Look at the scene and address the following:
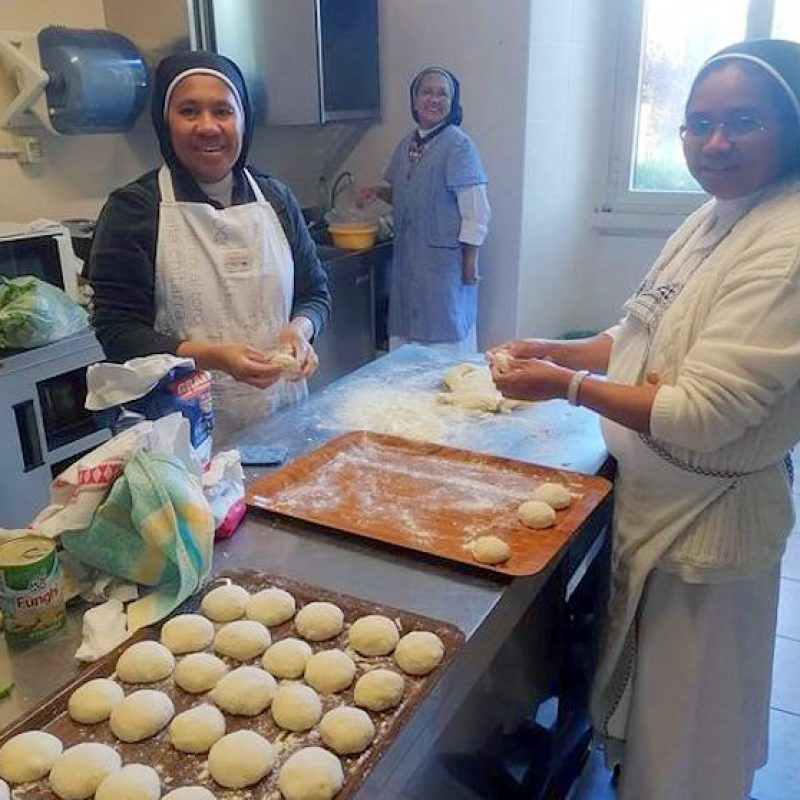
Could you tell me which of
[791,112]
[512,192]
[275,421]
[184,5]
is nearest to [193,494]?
[275,421]

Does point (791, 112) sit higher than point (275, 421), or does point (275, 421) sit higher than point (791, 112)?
point (791, 112)

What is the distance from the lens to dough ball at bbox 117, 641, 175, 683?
784mm

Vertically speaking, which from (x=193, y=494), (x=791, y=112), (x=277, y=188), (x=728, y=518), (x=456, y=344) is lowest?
(x=456, y=344)

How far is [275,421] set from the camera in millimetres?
1479

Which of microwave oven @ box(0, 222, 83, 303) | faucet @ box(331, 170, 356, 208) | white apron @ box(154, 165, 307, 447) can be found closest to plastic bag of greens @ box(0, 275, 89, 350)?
microwave oven @ box(0, 222, 83, 303)

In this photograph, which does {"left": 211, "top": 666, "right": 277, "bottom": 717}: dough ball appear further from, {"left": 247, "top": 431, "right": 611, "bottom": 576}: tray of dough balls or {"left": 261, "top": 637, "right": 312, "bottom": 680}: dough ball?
{"left": 247, "top": 431, "right": 611, "bottom": 576}: tray of dough balls

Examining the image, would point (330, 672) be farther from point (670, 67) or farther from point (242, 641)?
point (670, 67)

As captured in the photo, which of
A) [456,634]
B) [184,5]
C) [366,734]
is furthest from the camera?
[184,5]

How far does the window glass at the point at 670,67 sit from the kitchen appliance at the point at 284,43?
4.25 feet

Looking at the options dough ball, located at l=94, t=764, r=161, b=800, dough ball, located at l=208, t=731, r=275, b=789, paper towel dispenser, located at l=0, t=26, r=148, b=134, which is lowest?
dough ball, located at l=208, t=731, r=275, b=789

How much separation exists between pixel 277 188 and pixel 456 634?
116cm

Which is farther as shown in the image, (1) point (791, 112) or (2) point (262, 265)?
(2) point (262, 265)

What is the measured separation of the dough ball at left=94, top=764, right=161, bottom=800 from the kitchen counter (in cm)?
15

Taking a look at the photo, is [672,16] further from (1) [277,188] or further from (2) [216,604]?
(2) [216,604]
